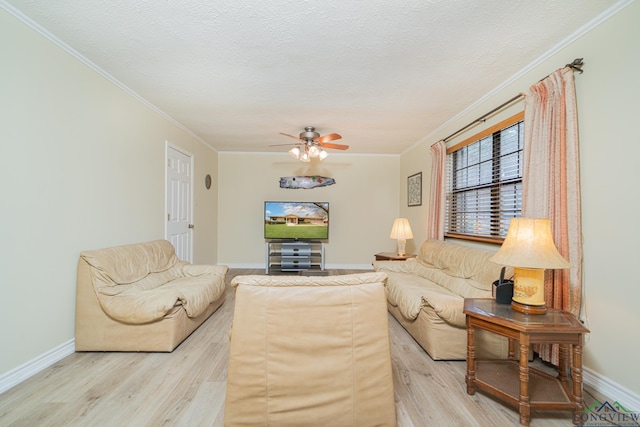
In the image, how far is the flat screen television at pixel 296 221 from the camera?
17.9ft

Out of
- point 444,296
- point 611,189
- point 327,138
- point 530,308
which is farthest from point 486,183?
point 327,138

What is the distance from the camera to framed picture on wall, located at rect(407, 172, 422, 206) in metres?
4.73

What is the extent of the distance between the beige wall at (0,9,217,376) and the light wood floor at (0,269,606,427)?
346 mm

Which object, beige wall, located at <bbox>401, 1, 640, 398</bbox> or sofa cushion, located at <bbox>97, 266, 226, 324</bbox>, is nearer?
beige wall, located at <bbox>401, 1, 640, 398</bbox>

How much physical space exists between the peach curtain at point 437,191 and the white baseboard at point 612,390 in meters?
2.02

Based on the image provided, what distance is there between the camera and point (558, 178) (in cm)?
194

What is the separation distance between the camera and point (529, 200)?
217 cm

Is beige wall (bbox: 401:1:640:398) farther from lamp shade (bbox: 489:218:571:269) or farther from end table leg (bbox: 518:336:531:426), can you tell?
end table leg (bbox: 518:336:531:426)

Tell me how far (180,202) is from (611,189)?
458 centimetres

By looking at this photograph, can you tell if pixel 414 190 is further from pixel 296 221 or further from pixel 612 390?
pixel 612 390

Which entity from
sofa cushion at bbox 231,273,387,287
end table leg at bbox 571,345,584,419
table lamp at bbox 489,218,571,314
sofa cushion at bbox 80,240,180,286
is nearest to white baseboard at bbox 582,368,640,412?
end table leg at bbox 571,345,584,419

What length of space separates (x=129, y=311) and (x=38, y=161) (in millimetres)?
1279

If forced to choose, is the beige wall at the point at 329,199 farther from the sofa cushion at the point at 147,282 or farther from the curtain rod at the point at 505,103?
the sofa cushion at the point at 147,282

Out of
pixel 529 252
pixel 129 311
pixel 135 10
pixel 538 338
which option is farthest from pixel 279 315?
pixel 135 10
